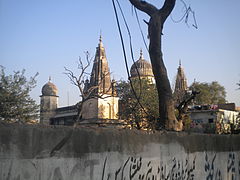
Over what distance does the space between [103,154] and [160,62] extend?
286cm

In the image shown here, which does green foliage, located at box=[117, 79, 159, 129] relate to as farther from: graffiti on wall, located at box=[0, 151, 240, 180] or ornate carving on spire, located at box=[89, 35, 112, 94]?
graffiti on wall, located at box=[0, 151, 240, 180]

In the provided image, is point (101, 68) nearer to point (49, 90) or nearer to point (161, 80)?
point (49, 90)

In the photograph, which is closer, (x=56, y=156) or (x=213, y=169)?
(x=56, y=156)

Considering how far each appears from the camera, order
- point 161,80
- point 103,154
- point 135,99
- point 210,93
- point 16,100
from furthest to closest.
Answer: point 210,93, point 135,99, point 16,100, point 161,80, point 103,154

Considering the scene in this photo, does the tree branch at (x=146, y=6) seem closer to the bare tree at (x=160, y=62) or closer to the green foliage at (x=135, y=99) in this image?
the bare tree at (x=160, y=62)

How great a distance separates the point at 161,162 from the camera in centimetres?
495

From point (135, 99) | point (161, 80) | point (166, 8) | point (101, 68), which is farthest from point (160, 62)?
point (101, 68)

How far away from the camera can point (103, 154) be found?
393 centimetres

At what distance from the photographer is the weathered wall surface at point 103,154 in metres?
3.00

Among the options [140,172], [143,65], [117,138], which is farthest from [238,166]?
[143,65]

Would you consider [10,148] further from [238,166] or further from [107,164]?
[238,166]

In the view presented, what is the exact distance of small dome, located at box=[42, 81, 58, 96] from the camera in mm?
56875

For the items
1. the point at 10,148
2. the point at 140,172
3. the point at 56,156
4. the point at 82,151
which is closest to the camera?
the point at 10,148

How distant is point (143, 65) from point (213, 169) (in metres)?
46.2
